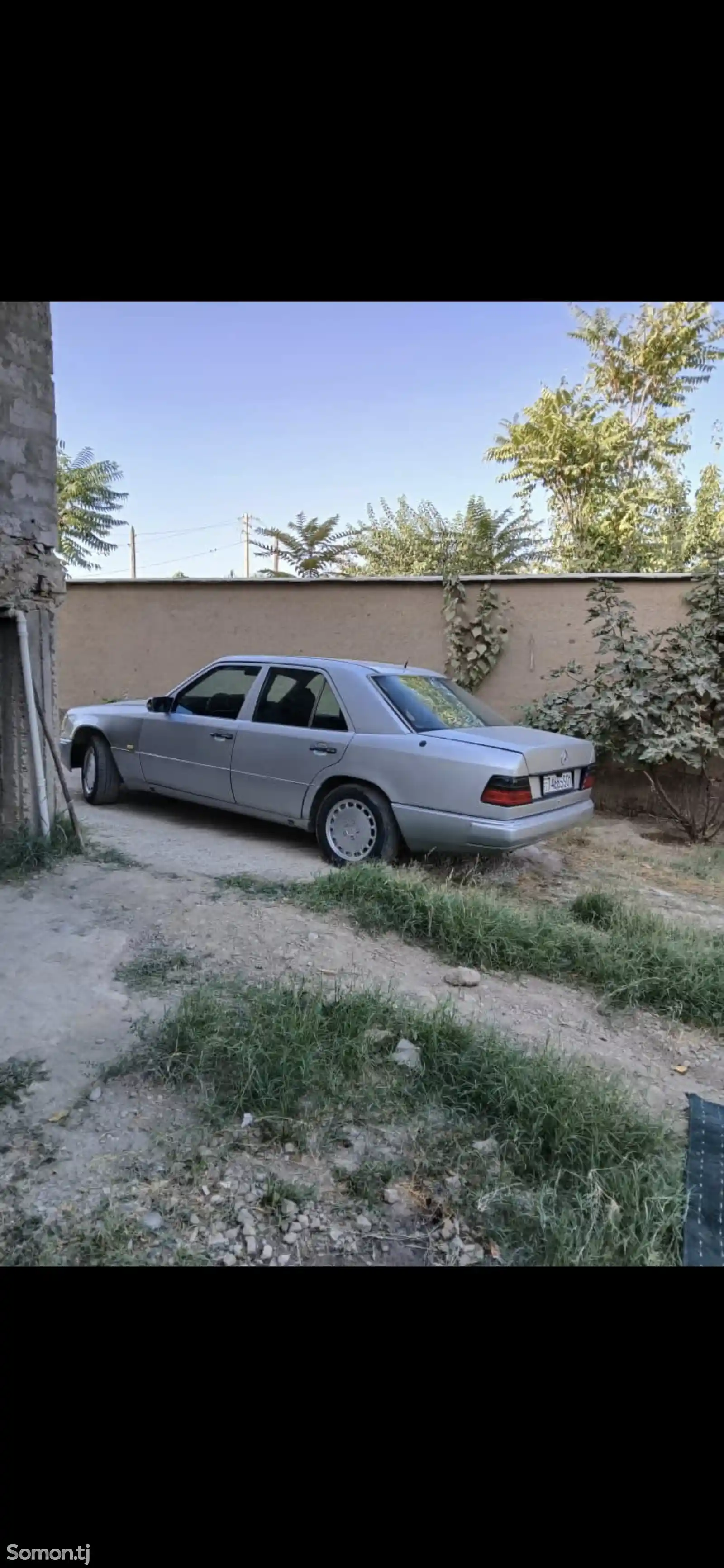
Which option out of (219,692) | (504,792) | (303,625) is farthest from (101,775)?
(504,792)

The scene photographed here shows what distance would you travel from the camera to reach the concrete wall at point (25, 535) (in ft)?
15.1

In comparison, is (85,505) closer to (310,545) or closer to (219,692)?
(310,545)

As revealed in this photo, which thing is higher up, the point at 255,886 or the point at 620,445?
the point at 620,445

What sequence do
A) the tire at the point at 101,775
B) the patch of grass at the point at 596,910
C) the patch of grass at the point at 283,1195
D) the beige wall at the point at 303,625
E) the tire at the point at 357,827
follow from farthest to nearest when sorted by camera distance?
1. the beige wall at the point at 303,625
2. the tire at the point at 101,775
3. the tire at the point at 357,827
4. the patch of grass at the point at 596,910
5. the patch of grass at the point at 283,1195

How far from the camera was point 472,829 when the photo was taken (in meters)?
4.33

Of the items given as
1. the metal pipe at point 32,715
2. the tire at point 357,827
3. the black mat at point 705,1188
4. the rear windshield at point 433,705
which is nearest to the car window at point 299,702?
the rear windshield at point 433,705

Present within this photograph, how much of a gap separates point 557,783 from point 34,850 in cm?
319

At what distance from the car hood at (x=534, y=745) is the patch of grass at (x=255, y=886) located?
1.35 meters

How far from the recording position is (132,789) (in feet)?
20.4

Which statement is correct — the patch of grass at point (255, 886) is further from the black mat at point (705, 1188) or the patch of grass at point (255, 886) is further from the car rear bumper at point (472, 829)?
the black mat at point (705, 1188)

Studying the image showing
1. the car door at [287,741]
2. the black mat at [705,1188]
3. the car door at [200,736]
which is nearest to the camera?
the black mat at [705,1188]
